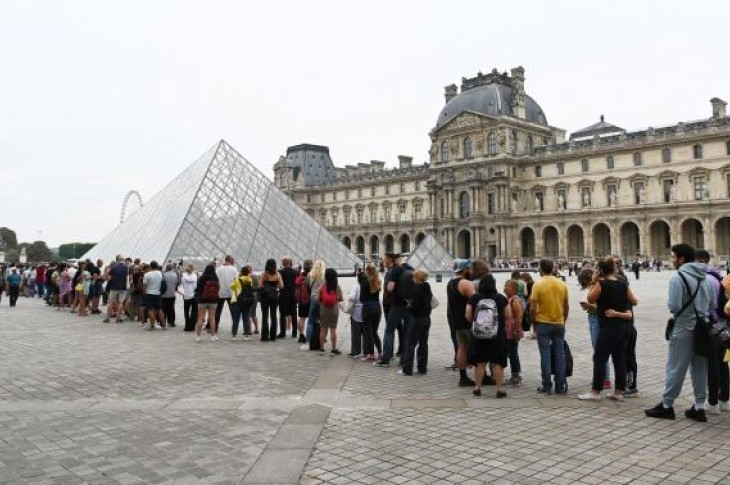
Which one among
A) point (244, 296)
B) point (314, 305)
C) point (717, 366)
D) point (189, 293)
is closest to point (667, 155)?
point (189, 293)

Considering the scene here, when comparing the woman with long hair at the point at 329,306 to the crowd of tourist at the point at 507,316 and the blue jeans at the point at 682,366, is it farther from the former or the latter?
the blue jeans at the point at 682,366

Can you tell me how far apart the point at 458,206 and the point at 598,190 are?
528 inches

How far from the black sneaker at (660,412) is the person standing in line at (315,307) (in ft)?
15.7

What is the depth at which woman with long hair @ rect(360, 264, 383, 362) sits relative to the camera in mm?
8209

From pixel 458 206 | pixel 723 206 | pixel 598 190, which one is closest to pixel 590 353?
pixel 723 206

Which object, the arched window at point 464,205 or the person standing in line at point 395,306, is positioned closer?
the person standing in line at point 395,306

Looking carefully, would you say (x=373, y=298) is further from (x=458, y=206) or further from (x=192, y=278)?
(x=458, y=206)

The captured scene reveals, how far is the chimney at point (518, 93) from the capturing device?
58550 mm

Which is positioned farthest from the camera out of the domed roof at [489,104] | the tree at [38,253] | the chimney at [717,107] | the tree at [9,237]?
the tree at [9,237]

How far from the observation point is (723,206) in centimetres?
4522

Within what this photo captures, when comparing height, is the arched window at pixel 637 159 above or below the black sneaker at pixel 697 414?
above

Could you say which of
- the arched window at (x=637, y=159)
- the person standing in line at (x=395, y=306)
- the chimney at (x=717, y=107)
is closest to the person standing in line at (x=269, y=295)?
the person standing in line at (x=395, y=306)

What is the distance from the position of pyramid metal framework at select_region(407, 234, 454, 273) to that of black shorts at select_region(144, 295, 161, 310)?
83.4 ft

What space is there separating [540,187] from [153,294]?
162ft
